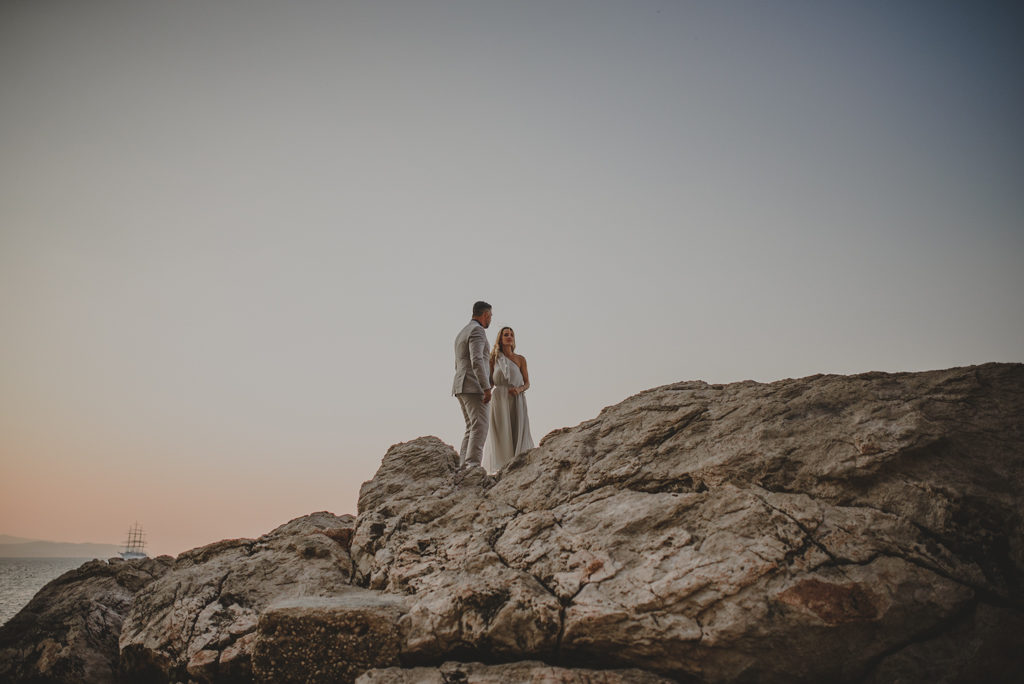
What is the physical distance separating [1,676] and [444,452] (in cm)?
666

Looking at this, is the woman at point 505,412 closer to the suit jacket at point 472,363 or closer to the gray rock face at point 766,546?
the suit jacket at point 472,363

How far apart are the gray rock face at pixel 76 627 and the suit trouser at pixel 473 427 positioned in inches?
222

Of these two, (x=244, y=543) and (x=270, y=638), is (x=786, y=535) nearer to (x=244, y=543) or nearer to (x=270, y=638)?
(x=270, y=638)

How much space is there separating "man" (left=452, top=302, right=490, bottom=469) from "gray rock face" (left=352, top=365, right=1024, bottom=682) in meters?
2.73

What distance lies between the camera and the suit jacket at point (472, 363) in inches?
378

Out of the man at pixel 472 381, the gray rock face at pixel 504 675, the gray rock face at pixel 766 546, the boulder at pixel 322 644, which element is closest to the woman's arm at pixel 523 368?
the man at pixel 472 381

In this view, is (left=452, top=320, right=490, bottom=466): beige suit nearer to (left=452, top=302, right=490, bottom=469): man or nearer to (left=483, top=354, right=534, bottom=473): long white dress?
(left=452, top=302, right=490, bottom=469): man

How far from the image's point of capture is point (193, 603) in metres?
7.07

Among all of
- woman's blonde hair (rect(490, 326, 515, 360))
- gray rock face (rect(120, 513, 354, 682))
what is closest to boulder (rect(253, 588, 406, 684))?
gray rock face (rect(120, 513, 354, 682))

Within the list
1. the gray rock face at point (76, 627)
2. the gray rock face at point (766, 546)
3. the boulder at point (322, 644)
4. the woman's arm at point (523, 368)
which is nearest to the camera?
the gray rock face at point (766, 546)

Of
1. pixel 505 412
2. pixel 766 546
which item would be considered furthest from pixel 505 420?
pixel 766 546

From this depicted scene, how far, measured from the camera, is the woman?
11055 mm

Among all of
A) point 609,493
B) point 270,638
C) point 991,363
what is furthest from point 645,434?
point 270,638

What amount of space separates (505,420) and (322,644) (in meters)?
6.22
